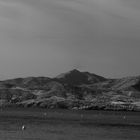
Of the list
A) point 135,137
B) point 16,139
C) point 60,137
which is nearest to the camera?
point 16,139

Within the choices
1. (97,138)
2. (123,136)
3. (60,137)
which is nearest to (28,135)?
(60,137)

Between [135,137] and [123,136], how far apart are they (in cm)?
276

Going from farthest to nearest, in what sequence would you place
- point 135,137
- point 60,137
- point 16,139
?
point 135,137
point 60,137
point 16,139

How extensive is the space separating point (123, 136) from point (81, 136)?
1131 cm

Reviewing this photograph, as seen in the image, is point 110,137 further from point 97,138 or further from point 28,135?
Answer: point 28,135

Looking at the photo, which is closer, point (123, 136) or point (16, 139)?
point (16, 139)

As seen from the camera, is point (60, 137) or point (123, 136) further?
point (123, 136)

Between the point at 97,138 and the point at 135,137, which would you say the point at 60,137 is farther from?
the point at 135,137

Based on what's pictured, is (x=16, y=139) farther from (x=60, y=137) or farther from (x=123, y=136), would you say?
(x=123, y=136)

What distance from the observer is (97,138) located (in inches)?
4409

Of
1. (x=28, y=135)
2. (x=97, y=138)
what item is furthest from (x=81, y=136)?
(x=28, y=135)

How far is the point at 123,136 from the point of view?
120125 millimetres

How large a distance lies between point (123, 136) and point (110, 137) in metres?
5.66

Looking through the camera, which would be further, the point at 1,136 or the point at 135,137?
the point at 135,137
